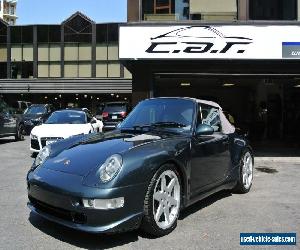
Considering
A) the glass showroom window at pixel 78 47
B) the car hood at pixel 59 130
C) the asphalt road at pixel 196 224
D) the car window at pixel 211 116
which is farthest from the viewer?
the glass showroom window at pixel 78 47

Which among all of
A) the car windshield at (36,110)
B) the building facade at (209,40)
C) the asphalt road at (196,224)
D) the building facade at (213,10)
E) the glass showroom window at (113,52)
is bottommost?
the asphalt road at (196,224)

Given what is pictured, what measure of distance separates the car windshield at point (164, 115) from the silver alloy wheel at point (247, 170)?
1.77 metres

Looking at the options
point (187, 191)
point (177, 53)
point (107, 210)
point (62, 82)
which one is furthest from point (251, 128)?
point (62, 82)

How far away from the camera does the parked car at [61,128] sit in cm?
1098

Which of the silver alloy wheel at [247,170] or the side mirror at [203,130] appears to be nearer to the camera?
the side mirror at [203,130]

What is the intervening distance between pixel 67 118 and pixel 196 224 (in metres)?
7.88

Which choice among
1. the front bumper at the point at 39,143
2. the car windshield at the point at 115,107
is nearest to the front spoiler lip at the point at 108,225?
the front bumper at the point at 39,143

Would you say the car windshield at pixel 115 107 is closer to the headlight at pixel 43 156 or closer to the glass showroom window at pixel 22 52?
the headlight at pixel 43 156

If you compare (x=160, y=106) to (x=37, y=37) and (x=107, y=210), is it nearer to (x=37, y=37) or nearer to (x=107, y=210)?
(x=107, y=210)

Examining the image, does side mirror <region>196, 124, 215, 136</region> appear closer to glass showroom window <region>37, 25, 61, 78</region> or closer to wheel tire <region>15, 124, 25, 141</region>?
wheel tire <region>15, 124, 25, 141</region>

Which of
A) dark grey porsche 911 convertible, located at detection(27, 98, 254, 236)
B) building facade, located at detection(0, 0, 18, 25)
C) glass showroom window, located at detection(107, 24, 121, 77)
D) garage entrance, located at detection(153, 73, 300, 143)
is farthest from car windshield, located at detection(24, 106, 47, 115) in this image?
building facade, located at detection(0, 0, 18, 25)

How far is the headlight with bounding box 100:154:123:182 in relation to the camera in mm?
4367

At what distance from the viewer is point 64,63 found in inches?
1726

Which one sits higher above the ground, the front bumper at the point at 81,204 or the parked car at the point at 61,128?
the parked car at the point at 61,128
